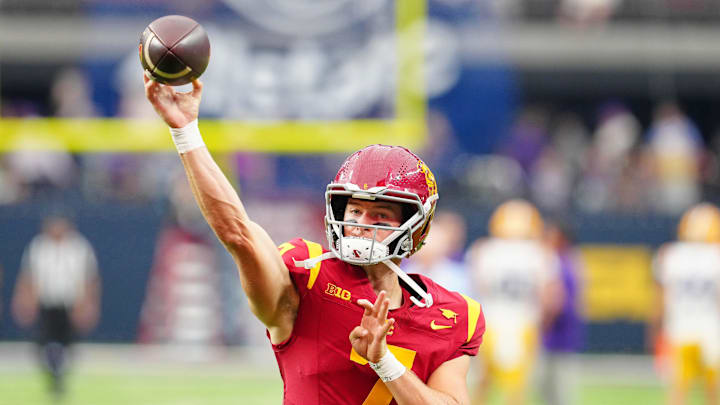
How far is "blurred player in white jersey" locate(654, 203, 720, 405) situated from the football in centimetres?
704

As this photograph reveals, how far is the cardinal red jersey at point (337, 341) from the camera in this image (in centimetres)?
338

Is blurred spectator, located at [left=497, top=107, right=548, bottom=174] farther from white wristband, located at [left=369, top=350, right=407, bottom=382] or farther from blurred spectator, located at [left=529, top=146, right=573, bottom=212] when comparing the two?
white wristband, located at [left=369, top=350, right=407, bottom=382]

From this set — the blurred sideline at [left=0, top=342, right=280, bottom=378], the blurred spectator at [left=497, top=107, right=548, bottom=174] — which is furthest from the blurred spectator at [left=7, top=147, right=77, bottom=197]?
the blurred spectator at [left=497, top=107, right=548, bottom=174]

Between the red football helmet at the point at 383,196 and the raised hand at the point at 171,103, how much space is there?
49 centimetres

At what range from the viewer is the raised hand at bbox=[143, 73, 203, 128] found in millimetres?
3188

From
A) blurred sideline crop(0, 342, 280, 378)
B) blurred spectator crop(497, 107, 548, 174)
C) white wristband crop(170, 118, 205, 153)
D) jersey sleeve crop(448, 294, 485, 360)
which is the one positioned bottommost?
blurred sideline crop(0, 342, 280, 378)

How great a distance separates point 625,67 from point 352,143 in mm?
8108

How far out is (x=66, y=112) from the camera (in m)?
13.5

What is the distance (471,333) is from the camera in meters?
3.60

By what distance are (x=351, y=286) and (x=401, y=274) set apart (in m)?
0.17

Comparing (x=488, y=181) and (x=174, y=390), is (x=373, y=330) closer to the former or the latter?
(x=174, y=390)

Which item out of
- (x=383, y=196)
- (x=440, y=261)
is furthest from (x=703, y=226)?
(x=383, y=196)

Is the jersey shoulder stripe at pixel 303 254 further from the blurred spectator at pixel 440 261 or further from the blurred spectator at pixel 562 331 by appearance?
the blurred spectator at pixel 562 331

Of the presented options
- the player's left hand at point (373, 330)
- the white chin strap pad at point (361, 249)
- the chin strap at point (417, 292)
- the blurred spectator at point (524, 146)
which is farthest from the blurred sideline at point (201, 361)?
the player's left hand at point (373, 330)
